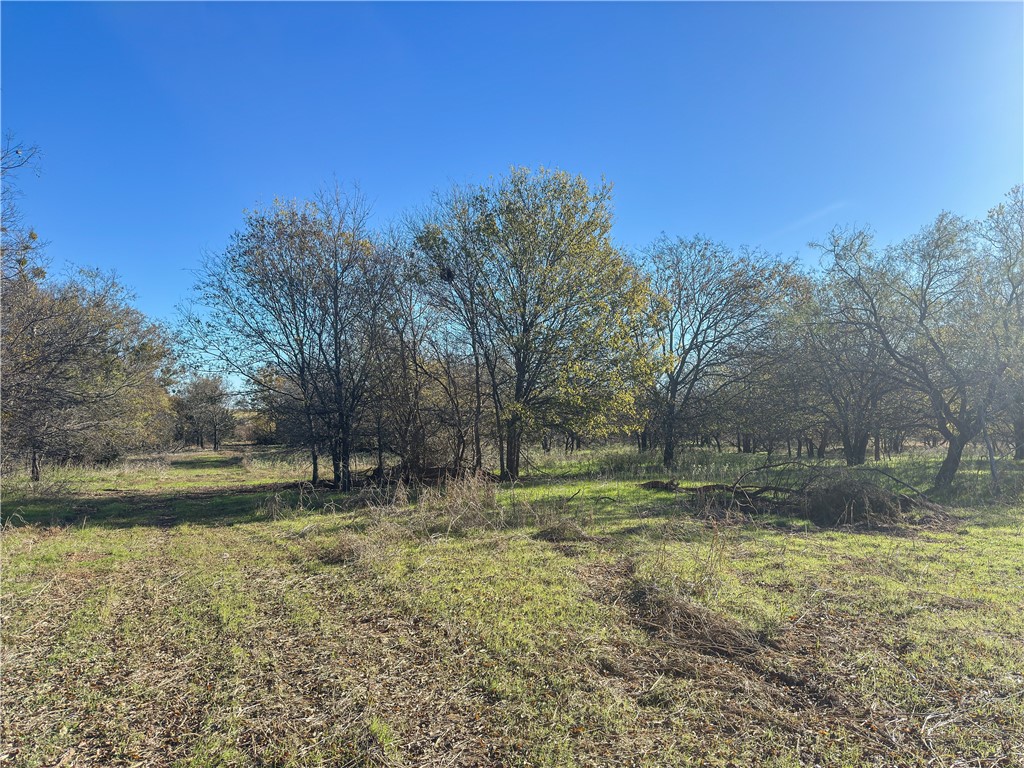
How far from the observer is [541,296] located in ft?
52.6

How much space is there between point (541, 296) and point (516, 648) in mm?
12791

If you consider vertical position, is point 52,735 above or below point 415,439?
below

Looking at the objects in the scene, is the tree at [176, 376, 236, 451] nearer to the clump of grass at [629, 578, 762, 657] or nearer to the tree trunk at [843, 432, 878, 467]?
the clump of grass at [629, 578, 762, 657]

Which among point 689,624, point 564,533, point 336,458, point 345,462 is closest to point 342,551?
point 564,533

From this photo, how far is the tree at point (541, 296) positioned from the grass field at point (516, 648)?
7.64m

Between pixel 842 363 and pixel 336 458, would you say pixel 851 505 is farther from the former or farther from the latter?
pixel 336 458

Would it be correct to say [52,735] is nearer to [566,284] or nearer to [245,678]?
[245,678]

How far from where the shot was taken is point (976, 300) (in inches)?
546

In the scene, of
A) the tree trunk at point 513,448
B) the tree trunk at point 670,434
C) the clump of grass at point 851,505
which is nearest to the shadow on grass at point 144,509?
the tree trunk at point 513,448

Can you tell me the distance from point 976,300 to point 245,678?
1823 centimetres

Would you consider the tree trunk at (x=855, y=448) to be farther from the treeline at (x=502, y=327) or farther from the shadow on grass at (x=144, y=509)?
the shadow on grass at (x=144, y=509)

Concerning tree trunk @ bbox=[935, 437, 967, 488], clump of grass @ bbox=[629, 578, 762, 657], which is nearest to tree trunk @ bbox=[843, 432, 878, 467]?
Result: tree trunk @ bbox=[935, 437, 967, 488]

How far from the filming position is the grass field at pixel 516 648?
310 cm

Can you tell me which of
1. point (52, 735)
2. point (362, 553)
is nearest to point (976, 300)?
point (362, 553)
